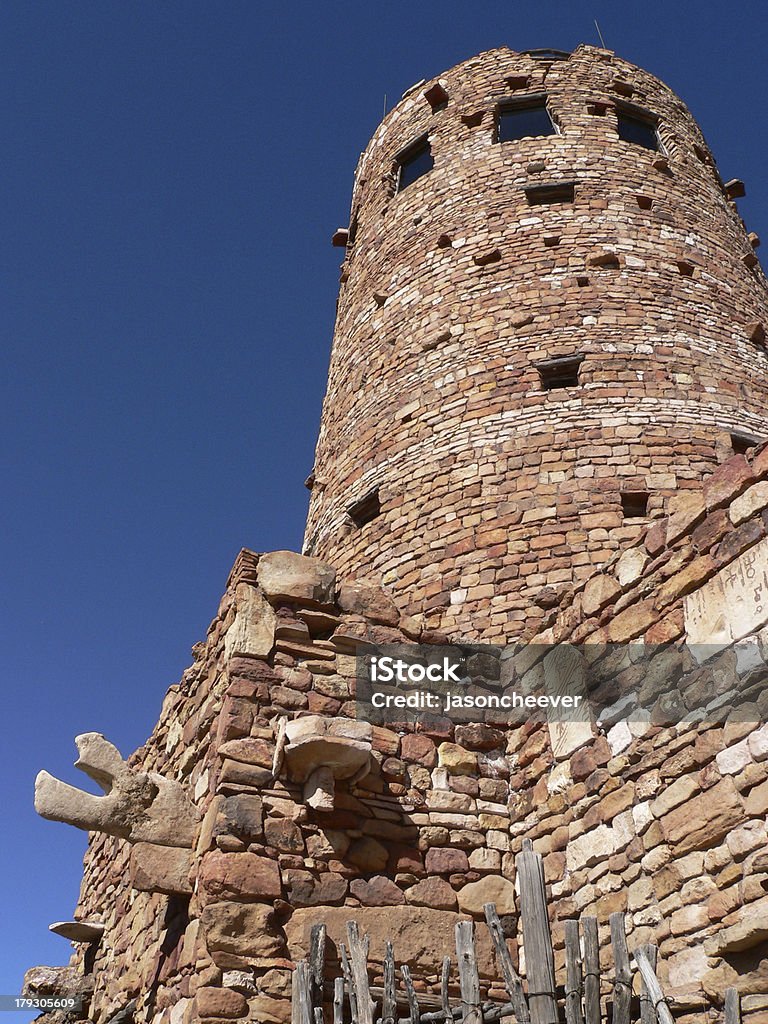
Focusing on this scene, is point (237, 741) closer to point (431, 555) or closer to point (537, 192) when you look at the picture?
point (431, 555)

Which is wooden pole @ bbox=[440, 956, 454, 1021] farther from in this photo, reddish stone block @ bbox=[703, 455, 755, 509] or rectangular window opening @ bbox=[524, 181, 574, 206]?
rectangular window opening @ bbox=[524, 181, 574, 206]

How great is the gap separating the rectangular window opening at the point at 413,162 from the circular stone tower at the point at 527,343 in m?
0.03

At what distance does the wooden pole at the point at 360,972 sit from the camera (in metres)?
3.85

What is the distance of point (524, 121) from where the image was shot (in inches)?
410

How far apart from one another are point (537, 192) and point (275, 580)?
5.93 meters

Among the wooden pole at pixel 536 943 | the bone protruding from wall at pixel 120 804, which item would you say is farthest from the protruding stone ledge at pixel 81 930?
the wooden pole at pixel 536 943

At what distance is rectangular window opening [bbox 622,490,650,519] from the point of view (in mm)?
7152

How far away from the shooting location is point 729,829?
12.3ft

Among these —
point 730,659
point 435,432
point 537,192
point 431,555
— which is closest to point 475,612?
point 431,555

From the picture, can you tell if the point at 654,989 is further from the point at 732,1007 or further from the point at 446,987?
the point at 446,987

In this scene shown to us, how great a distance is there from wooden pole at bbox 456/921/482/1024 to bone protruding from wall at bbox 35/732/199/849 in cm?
145

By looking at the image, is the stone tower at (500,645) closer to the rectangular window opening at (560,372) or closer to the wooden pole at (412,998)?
the rectangular window opening at (560,372)

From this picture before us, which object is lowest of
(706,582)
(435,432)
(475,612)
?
(706,582)

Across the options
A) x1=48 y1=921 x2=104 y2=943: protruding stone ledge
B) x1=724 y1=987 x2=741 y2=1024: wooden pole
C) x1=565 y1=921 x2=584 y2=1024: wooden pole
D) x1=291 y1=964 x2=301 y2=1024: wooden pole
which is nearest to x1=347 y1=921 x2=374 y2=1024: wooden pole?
x1=291 y1=964 x2=301 y2=1024: wooden pole
